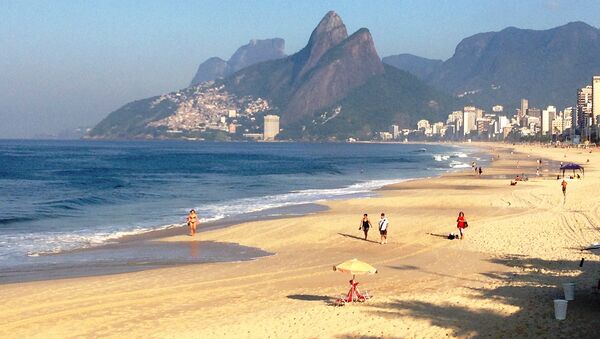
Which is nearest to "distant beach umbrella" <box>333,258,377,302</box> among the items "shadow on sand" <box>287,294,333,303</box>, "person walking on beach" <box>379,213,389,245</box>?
"shadow on sand" <box>287,294,333,303</box>

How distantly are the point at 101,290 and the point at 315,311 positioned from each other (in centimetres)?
652

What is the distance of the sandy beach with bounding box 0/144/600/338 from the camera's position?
1480 cm

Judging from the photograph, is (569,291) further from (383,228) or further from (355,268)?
(383,228)

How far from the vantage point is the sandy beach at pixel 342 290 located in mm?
14797

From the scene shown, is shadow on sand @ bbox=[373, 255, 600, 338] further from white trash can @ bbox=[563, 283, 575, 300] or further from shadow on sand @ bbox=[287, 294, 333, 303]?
shadow on sand @ bbox=[287, 294, 333, 303]

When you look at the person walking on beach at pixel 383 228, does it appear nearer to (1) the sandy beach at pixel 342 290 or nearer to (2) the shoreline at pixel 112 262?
(1) the sandy beach at pixel 342 290


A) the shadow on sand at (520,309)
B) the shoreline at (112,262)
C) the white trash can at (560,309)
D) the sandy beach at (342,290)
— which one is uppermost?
the white trash can at (560,309)

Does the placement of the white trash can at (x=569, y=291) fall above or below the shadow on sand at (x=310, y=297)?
above

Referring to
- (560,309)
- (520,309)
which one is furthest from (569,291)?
(560,309)

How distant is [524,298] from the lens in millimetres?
16516

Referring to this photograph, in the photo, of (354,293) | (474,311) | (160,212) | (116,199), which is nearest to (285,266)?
(354,293)

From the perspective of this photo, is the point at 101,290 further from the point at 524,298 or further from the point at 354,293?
the point at 524,298

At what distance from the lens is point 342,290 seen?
18.8m

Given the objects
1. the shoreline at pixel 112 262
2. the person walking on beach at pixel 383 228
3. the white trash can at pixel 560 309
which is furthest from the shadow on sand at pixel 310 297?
the person walking on beach at pixel 383 228
